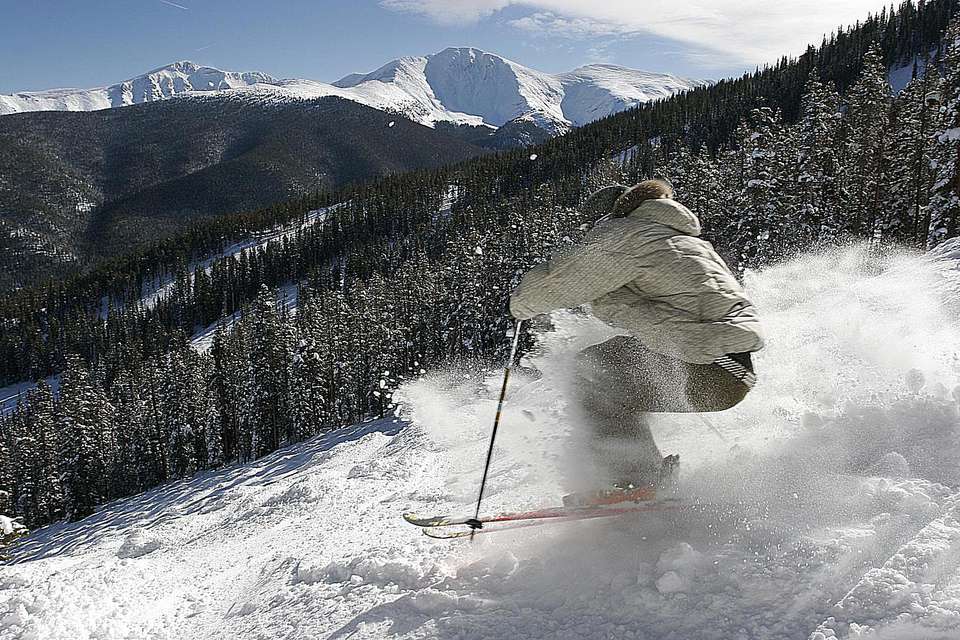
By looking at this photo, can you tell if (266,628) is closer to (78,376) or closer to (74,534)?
(74,534)

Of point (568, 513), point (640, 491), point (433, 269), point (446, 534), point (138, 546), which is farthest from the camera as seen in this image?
point (433, 269)

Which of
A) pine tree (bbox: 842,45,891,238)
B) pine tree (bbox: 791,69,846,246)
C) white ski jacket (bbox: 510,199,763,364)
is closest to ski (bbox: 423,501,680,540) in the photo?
white ski jacket (bbox: 510,199,763,364)

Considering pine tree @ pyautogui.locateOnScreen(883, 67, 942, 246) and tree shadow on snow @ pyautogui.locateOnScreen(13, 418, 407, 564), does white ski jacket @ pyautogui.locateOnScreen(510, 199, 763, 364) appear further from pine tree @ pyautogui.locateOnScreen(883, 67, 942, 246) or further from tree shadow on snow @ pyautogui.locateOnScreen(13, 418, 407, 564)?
pine tree @ pyautogui.locateOnScreen(883, 67, 942, 246)

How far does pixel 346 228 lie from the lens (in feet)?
423

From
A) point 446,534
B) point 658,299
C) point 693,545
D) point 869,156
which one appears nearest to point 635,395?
point 658,299

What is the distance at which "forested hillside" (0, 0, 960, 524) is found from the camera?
28.0 metres

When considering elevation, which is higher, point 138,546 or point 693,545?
point 693,545

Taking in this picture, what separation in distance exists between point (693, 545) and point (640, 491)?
67 centimetres

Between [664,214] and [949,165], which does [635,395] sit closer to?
[664,214]

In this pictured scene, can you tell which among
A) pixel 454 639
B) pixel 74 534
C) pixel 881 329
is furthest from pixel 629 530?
pixel 74 534

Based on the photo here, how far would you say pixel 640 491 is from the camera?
4.21 m

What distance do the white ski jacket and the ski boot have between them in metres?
0.87

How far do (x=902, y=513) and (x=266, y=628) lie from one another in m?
4.17

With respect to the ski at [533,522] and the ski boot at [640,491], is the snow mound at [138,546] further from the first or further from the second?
the ski boot at [640,491]
